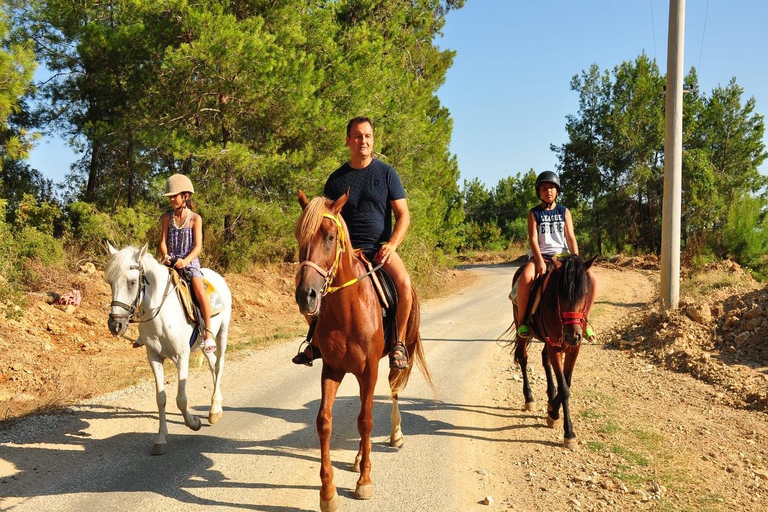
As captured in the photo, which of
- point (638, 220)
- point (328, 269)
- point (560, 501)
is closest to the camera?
point (328, 269)

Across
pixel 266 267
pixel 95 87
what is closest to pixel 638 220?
pixel 266 267

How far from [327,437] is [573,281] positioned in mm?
3189

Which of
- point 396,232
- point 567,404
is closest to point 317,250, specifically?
point 396,232

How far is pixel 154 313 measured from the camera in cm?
602

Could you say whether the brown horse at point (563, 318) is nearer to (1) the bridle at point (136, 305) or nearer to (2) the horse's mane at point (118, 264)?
(1) the bridle at point (136, 305)

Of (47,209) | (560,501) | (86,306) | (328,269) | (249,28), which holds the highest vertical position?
(249,28)

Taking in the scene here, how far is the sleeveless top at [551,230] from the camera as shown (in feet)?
22.6

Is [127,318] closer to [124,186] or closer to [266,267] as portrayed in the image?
[124,186]

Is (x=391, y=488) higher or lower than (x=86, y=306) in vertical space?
lower

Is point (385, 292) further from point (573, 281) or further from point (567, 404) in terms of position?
point (567, 404)

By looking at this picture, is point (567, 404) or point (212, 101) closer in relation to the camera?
point (567, 404)

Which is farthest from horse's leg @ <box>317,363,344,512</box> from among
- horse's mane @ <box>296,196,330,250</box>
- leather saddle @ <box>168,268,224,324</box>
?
leather saddle @ <box>168,268,224,324</box>

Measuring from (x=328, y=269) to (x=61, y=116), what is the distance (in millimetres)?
15831

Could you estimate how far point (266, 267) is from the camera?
1864cm
